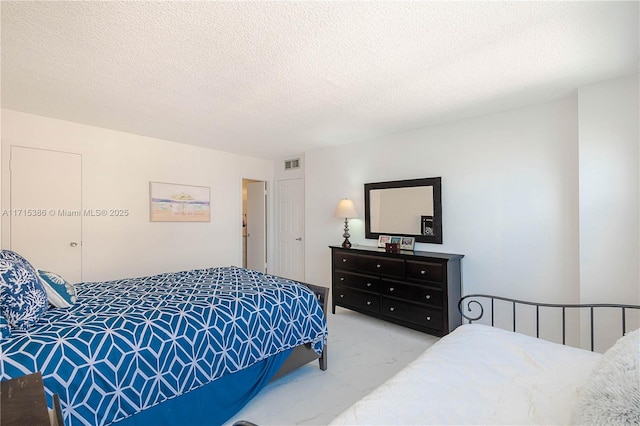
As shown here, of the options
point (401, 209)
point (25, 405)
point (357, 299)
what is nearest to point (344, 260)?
point (357, 299)

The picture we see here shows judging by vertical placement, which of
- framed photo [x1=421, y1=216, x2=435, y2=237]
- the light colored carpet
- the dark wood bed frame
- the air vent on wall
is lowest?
the light colored carpet

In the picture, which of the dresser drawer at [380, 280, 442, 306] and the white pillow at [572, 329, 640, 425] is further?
the dresser drawer at [380, 280, 442, 306]

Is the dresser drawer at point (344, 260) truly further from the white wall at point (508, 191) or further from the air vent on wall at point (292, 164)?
the air vent on wall at point (292, 164)

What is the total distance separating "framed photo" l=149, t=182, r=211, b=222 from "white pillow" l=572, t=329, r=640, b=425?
4.44 metres

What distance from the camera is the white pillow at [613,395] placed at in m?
0.79

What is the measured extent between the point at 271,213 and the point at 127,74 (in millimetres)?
3573

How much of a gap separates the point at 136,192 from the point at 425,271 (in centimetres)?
370

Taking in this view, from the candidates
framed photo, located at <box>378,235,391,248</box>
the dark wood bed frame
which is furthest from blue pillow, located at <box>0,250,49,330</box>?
framed photo, located at <box>378,235,391,248</box>

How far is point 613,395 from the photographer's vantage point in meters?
0.83

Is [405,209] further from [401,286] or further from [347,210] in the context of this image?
[401,286]

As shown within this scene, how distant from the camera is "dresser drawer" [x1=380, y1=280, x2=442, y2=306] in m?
3.15

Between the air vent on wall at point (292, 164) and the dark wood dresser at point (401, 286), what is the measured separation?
1852mm

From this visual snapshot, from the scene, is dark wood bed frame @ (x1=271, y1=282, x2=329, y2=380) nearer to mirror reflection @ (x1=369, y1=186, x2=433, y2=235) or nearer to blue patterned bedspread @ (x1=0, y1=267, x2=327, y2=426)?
blue patterned bedspread @ (x1=0, y1=267, x2=327, y2=426)

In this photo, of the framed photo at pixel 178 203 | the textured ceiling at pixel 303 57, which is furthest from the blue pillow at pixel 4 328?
the framed photo at pixel 178 203
